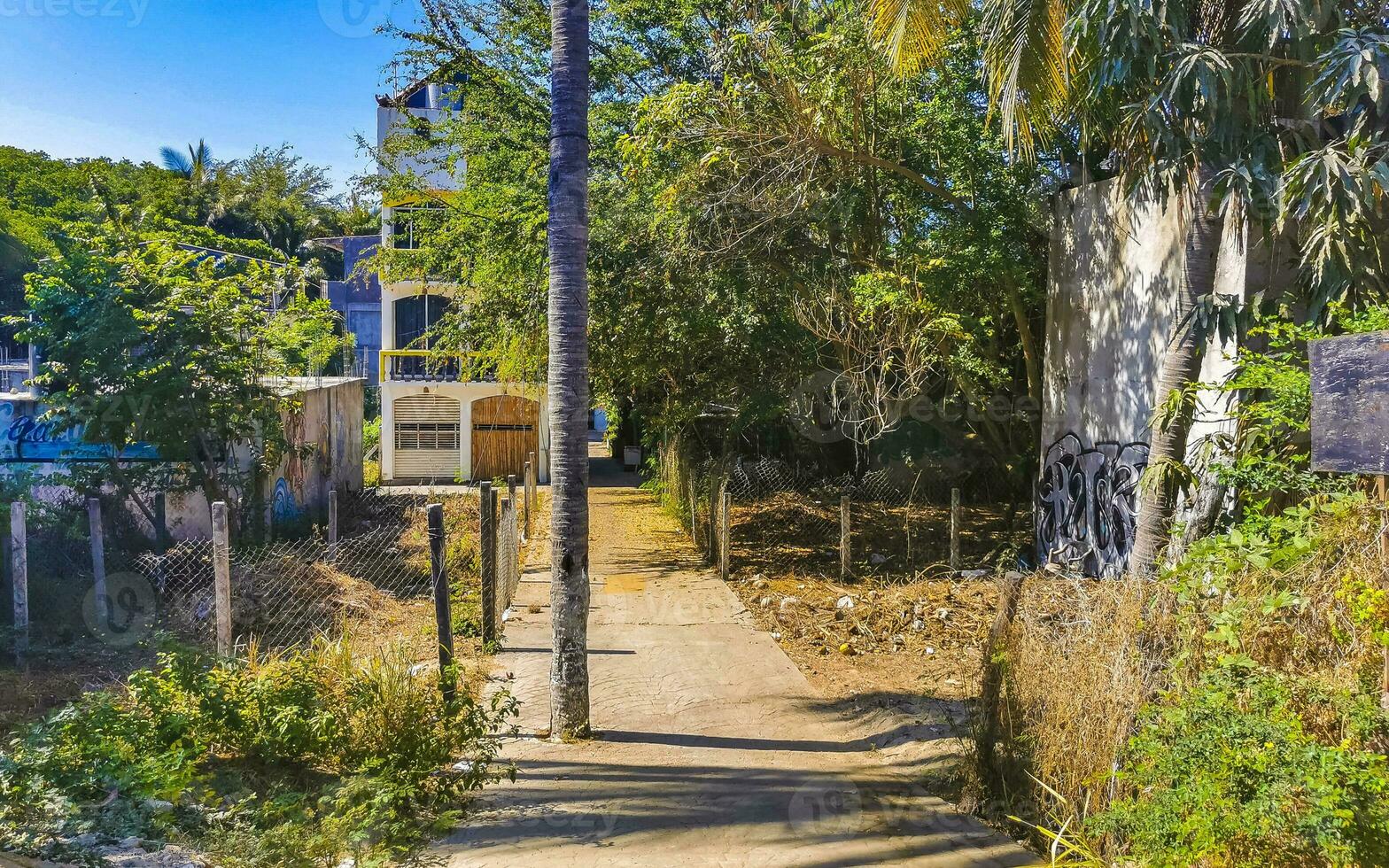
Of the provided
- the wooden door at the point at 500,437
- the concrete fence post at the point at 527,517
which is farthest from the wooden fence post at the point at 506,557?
the wooden door at the point at 500,437

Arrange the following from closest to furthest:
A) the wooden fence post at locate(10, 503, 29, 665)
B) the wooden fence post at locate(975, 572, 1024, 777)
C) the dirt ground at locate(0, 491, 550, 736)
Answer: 1. the wooden fence post at locate(975, 572, 1024, 777)
2. the dirt ground at locate(0, 491, 550, 736)
3. the wooden fence post at locate(10, 503, 29, 665)

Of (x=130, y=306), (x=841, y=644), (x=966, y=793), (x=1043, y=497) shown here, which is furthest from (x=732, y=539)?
(x=966, y=793)

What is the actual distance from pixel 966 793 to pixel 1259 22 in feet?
20.0

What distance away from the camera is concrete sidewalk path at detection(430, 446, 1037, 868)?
5082 mm

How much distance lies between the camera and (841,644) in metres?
9.57

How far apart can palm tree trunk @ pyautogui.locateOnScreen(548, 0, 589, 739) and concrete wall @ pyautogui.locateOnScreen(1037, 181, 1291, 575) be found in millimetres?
5632

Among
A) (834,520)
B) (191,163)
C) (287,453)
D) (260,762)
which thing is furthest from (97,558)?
(191,163)

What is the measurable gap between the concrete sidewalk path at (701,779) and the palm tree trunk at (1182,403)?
2.90 meters

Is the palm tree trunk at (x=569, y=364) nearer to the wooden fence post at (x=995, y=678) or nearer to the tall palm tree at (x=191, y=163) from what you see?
the wooden fence post at (x=995, y=678)

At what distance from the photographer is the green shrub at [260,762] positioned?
443cm

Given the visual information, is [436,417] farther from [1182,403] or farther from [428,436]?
[1182,403]

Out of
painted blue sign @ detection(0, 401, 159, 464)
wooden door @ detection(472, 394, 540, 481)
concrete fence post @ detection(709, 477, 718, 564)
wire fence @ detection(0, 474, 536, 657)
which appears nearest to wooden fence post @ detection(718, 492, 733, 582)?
concrete fence post @ detection(709, 477, 718, 564)

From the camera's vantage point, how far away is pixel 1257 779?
3883 mm

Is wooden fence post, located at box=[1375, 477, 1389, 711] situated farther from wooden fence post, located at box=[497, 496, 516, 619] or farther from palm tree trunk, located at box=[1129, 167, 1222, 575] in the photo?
wooden fence post, located at box=[497, 496, 516, 619]
